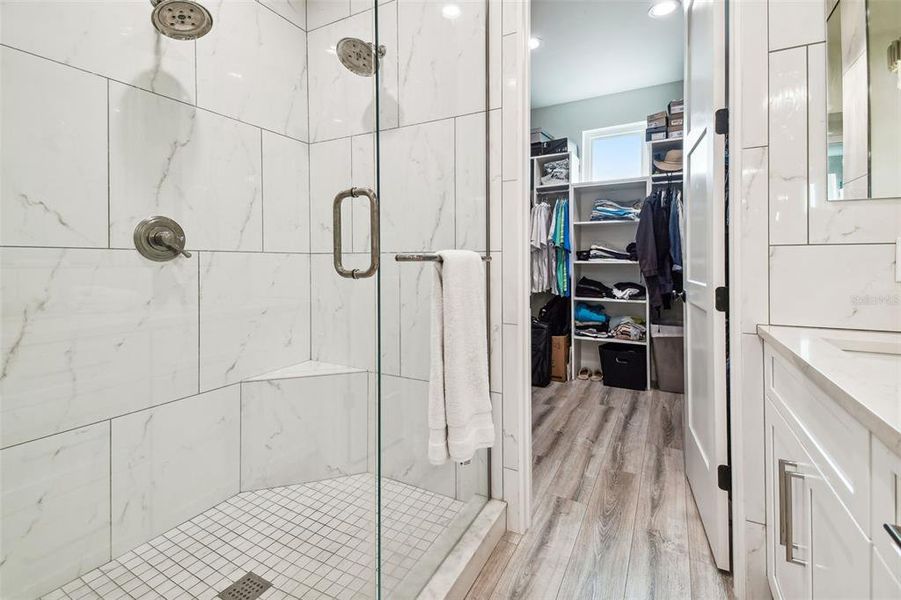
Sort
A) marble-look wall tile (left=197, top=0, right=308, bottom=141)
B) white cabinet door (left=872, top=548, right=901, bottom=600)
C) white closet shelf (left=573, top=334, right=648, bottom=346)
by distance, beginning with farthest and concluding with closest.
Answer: white closet shelf (left=573, top=334, right=648, bottom=346), marble-look wall tile (left=197, top=0, right=308, bottom=141), white cabinet door (left=872, top=548, right=901, bottom=600)

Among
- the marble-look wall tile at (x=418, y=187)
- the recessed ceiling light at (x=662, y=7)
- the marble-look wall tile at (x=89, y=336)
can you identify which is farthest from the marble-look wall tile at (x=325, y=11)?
the recessed ceiling light at (x=662, y=7)

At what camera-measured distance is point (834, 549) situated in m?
0.77

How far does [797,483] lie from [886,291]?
65 centimetres

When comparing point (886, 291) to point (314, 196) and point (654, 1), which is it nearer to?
point (314, 196)

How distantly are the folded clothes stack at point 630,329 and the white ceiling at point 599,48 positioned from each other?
7.09 feet

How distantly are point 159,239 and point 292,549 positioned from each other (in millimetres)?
1202

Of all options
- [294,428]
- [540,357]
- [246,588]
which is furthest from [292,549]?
[540,357]

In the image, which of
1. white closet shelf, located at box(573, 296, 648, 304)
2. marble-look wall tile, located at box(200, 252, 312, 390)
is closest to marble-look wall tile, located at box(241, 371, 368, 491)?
marble-look wall tile, located at box(200, 252, 312, 390)

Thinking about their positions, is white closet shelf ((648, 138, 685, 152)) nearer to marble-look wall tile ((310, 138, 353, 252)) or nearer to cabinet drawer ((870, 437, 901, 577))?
marble-look wall tile ((310, 138, 353, 252))

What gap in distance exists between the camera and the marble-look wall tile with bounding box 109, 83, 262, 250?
4.75ft

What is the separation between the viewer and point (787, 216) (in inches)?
50.4

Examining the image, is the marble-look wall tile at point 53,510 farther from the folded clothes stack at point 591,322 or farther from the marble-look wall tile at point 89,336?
the folded clothes stack at point 591,322

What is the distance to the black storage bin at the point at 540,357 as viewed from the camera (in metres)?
3.61

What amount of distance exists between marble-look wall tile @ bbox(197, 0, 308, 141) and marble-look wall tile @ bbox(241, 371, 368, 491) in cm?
118
